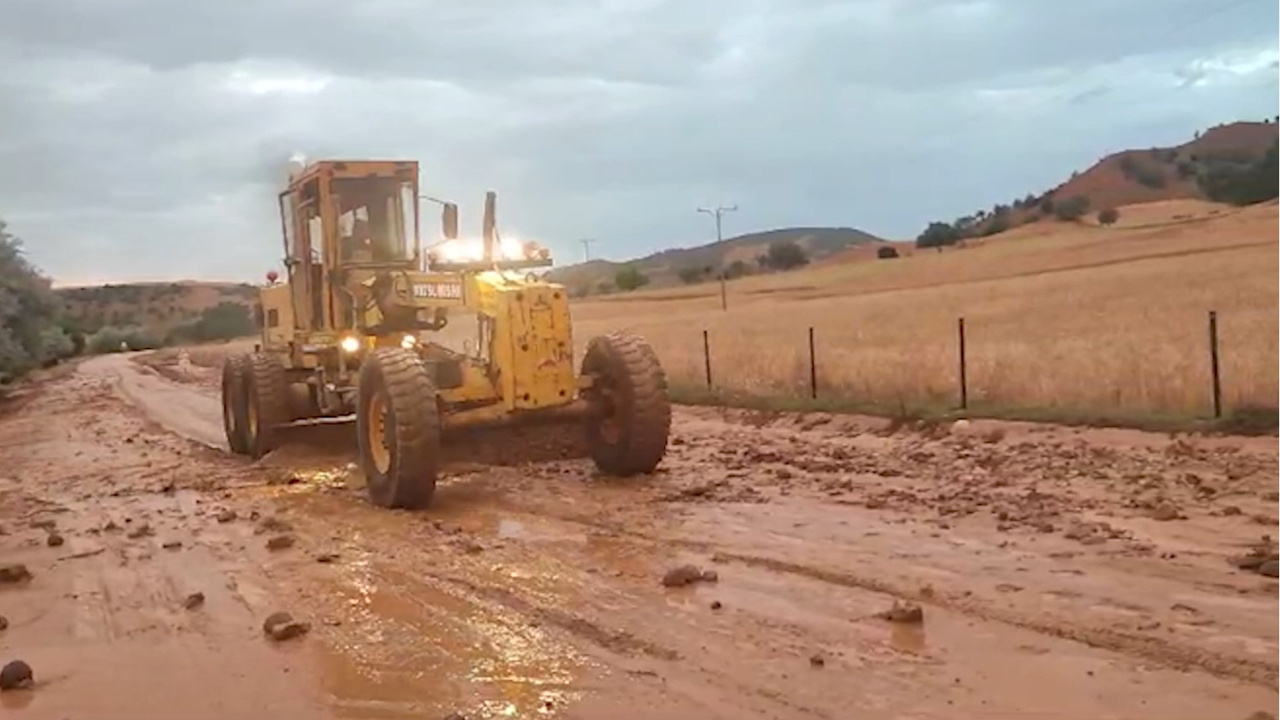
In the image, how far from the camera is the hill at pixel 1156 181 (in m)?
87.8

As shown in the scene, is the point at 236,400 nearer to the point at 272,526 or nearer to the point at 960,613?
the point at 272,526

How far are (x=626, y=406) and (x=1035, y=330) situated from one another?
15463mm

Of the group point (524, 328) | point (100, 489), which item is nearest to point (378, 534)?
point (524, 328)

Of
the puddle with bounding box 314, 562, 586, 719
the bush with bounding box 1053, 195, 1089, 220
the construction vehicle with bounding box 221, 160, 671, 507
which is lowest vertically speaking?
the puddle with bounding box 314, 562, 586, 719

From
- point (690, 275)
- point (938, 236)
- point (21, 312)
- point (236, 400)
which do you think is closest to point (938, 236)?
point (938, 236)

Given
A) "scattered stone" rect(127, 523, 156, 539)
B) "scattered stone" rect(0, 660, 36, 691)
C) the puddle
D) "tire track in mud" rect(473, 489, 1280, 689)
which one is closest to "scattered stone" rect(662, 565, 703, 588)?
"tire track in mud" rect(473, 489, 1280, 689)

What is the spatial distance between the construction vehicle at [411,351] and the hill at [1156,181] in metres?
73.0

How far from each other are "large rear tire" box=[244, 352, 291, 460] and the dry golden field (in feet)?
21.5

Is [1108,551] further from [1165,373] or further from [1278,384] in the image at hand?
[1165,373]

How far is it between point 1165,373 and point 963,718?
1065 cm

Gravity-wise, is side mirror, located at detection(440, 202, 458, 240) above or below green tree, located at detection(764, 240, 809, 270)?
below

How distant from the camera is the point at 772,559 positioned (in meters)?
8.06

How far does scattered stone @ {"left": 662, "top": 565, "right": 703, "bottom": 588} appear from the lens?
7493 millimetres

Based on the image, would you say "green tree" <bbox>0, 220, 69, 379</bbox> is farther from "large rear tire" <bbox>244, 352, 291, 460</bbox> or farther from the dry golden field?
"large rear tire" <bbox>244, 352, 291, 460</bbox>
